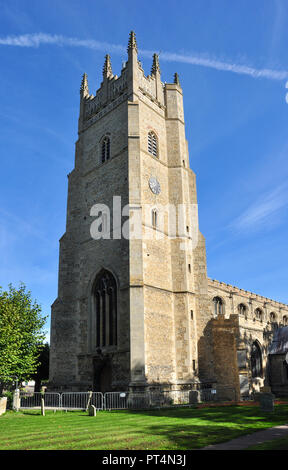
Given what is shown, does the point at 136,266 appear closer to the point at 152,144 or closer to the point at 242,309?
the point at 152,144

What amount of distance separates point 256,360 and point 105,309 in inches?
615

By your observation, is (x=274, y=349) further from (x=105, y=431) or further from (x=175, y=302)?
(x=105, y=431)

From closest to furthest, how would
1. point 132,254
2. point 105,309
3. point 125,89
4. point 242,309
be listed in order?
point 132,254
point 105,309
point 125,89
point 242,309

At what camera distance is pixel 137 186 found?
25.0 meters

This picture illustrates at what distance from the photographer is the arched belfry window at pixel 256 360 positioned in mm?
32719

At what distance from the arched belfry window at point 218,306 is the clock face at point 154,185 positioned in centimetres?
1114

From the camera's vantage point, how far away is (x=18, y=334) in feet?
74.0

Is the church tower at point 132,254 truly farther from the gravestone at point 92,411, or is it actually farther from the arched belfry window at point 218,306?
the arched belfry window at point 218,306

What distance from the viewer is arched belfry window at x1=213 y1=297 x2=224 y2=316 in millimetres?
32375

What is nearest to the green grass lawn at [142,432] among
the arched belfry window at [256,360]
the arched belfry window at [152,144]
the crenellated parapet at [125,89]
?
the arched belfry window at [256,360]

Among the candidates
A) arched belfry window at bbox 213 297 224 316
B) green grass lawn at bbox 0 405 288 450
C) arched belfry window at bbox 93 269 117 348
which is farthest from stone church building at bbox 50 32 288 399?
green grass lawn at bbox 0 405 288 450

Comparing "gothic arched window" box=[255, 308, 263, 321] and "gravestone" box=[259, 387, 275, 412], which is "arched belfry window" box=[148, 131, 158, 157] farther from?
"gothic arched window" box=[255, 308, 263, 321]

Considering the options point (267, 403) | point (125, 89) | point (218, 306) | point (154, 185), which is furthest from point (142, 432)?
point (125, 89)
